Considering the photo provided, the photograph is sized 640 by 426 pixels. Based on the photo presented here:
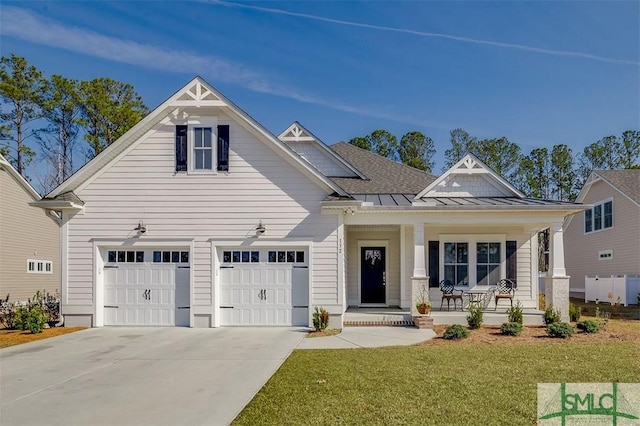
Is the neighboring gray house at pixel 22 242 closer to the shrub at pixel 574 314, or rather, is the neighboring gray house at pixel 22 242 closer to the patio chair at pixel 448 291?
the patio chair at pixel 448 291

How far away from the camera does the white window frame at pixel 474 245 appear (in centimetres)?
1584

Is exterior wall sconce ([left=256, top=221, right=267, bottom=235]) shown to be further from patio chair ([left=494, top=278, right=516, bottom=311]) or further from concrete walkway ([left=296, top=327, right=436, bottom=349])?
patio chair ([left=494, top=278, right=516, bottom=311])

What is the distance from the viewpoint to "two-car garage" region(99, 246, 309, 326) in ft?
43.9

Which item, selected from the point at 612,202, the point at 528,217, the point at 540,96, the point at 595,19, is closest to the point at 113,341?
the point at 528,217

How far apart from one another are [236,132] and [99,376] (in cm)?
749

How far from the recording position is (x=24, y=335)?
1214 cm

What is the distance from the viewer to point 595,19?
13211 mm

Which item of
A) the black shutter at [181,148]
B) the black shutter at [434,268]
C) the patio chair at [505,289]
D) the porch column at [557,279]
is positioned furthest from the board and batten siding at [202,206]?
the porch column at [557,279]

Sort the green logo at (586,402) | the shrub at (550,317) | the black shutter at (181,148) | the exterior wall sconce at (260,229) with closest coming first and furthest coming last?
1. the green logo at (586,402)
2. the shrub at (550,317)
3. the exterior wall sconce at (260,229)
4. the black shutter at (181,148)

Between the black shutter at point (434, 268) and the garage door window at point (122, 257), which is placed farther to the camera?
the black shutter at point (434, 268)

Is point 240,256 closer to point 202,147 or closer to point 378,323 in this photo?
point 202,147

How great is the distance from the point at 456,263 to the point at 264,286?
6.49m

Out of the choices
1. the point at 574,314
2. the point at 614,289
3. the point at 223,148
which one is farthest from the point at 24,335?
the point at 614,289

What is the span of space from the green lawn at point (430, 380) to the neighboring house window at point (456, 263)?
5.52 meters
